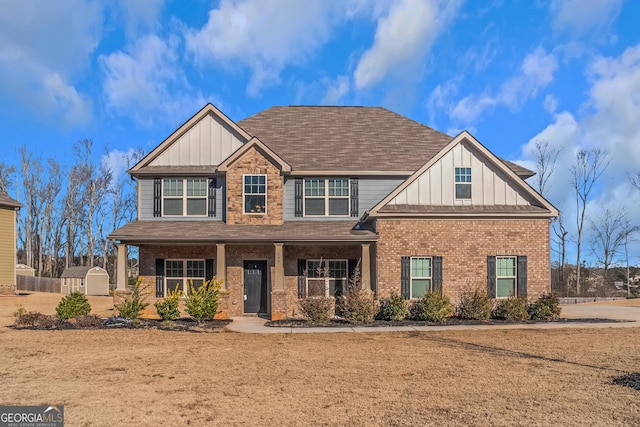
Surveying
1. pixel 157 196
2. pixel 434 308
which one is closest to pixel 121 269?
pixel 157 196

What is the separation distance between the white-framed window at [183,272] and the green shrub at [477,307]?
9.68m

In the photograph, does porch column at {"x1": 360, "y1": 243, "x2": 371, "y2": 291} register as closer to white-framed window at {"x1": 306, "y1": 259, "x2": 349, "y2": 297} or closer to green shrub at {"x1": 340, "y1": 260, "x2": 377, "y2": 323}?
green shrub at {"x1": 340, "y1": 260, "x2": 377, "y2": 323}

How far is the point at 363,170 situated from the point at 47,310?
49.3ft

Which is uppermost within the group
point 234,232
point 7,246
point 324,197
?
point 324,197

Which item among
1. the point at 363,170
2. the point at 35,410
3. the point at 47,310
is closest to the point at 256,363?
the point at 35,410

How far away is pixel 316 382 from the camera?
823 cm

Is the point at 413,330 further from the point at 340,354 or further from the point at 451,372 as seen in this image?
the point at 451,372

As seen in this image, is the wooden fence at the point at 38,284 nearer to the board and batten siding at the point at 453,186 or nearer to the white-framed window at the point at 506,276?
the board and batten siding at the point at 453,186

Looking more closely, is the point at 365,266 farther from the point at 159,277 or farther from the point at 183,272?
the point at 159,277

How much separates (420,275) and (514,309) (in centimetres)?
327

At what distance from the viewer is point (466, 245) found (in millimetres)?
17766

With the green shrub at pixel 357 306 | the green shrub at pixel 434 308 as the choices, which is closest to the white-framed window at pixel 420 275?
the green shrub at pixel 434 308

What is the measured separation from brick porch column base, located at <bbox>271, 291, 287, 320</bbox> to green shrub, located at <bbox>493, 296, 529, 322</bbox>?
742 cm

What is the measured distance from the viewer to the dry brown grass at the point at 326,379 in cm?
643
